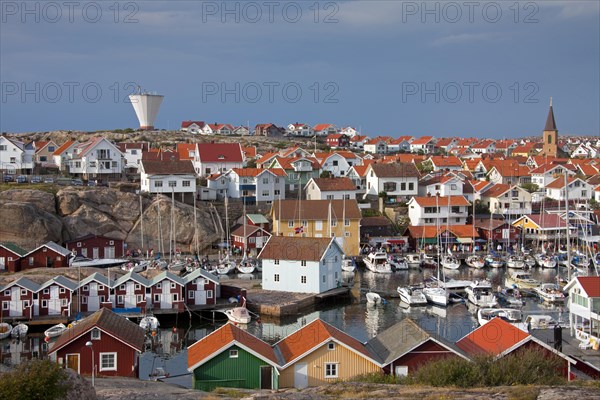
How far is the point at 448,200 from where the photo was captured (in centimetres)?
5047

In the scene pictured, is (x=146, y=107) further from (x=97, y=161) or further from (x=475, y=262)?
(x=475, y=262)

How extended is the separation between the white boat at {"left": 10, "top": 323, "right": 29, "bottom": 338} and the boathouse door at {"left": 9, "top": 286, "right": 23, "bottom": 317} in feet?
4.96

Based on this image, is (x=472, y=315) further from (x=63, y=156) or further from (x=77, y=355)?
(x=63, y=156)

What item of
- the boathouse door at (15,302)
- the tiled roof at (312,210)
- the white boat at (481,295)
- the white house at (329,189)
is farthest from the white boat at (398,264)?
the boathouse door at (15,302)

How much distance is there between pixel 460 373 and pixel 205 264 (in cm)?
2589

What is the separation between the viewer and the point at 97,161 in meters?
53.8

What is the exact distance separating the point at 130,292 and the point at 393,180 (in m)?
29.0

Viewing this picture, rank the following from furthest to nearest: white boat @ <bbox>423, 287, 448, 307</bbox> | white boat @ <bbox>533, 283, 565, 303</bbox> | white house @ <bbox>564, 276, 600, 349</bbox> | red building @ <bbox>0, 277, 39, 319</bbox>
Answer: white boat @ <bbox>533, 283, 565, 303</bbox> < white boat @ <bbox>423, 287, 448, 307</bbox> < red building @ <bbox>0, 277, 39, 319</bbox> < white house @ <bbox>564, 276, 600, 349</bbox>

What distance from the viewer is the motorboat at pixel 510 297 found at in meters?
33.2

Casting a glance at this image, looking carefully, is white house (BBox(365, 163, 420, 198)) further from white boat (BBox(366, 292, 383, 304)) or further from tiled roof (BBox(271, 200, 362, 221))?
white boat (BBox(366, 292, 383, 304))

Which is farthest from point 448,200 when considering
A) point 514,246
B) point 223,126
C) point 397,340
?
point 223,126

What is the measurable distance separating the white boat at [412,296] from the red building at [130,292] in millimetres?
11342

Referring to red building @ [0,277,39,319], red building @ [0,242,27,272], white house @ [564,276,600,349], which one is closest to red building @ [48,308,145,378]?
red building @ [0,277,39,319]

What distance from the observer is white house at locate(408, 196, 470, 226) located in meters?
50.2
